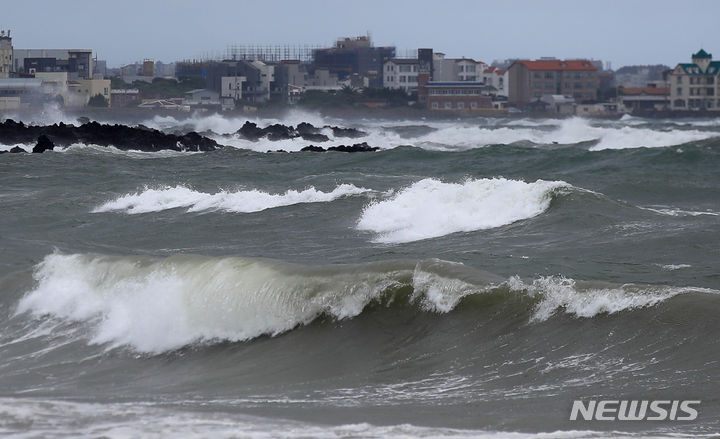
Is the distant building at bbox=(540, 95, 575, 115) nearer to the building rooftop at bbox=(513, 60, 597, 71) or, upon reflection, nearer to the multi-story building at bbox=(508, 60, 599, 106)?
the multi-story building at bbox=(508, 60, 599, 106)

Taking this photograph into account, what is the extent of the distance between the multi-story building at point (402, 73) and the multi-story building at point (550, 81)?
1397 centimetres

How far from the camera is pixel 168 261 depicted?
44.1 ft

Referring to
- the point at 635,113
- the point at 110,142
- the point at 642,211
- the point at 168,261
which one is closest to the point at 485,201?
the point at 642,211

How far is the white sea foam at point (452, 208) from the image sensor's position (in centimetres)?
1884

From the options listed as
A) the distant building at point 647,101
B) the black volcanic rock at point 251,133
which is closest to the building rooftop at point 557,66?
the distant building at point 647,101

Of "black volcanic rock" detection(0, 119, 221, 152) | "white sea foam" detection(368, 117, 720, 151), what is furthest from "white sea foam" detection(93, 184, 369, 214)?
"white sea foam" detection(368, 117, 720, 151)

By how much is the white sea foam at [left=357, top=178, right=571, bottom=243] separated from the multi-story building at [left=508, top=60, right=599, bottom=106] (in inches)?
4740

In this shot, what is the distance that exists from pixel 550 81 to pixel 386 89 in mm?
20238

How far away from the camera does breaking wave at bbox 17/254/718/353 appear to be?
418 inches

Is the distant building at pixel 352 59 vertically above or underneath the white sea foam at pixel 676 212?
above

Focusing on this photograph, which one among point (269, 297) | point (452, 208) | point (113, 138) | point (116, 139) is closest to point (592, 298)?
point (269, 297)

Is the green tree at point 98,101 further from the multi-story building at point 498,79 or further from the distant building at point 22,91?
the multi-story building at point 498,79

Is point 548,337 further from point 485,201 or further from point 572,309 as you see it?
point 485,201

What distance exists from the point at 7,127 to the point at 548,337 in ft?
145
